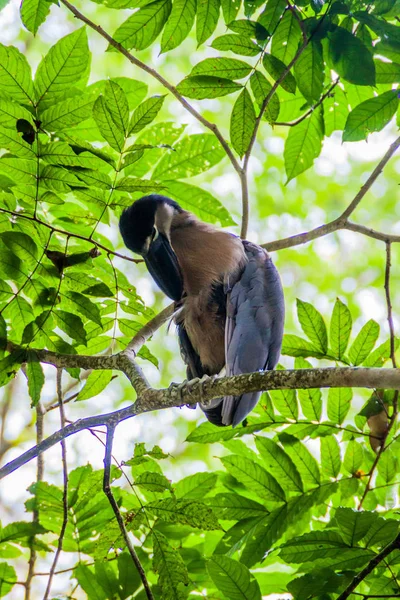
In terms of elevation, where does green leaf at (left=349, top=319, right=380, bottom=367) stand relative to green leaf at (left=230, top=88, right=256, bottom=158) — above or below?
below

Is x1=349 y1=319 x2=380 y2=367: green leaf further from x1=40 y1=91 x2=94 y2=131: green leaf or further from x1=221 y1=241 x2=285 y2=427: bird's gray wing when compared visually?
x1=40 y1=91 x2=94 y2=131: green leaf

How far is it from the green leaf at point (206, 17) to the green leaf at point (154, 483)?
5.25 feet

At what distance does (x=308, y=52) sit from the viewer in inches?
87.8

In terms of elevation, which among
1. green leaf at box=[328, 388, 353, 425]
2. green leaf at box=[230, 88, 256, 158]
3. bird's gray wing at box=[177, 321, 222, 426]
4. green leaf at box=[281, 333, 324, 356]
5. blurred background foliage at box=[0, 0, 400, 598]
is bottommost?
green leaf at box=[328, 388, 353, 425]

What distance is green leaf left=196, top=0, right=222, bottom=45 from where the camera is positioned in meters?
2.28

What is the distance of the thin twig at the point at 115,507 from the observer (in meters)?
1.68

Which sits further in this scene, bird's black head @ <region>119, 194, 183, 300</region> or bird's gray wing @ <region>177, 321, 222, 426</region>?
bird's gray wing @ <region>177, 321, 222, 426</region>

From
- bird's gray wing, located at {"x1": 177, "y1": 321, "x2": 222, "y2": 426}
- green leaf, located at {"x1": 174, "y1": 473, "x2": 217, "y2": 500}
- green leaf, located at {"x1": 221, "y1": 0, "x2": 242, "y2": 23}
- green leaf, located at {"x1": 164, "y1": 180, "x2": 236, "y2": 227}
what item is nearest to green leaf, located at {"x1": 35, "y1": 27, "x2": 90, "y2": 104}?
green leaf, located at {"x1": 221, "y1": 0, "x2": 242, "y2": 23}

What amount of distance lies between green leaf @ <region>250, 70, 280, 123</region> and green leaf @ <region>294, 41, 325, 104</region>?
193mm

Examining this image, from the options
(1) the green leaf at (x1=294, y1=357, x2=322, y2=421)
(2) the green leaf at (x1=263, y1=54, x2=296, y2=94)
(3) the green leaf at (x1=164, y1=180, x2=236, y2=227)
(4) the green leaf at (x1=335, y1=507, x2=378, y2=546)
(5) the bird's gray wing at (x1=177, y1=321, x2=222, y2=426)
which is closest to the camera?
(4) the green leaf at (x1=335, y1=507, x2=378, y2=546)

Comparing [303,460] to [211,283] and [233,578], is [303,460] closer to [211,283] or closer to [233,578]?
[233,578]

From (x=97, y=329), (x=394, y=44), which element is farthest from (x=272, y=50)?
(x=97, y=329)

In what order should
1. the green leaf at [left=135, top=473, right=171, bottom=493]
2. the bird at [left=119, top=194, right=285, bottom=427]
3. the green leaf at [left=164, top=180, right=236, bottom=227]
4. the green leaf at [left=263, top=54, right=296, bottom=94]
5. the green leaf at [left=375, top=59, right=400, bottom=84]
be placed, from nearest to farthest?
1. the green leaf at [left=135, top=473, right=171, bottom=493]
2. the green leaf at [left=375, top=59, right=400, bottom=84]
3. the green leaf at [left=263, top=54, right=296, bottom=94]
4. the green leaf at [left=164, top=180, right=236, bottom=227]
5. the bird at [left=119, top=194, right=285, bottom=427]

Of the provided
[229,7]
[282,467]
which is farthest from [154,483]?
[229,7]
